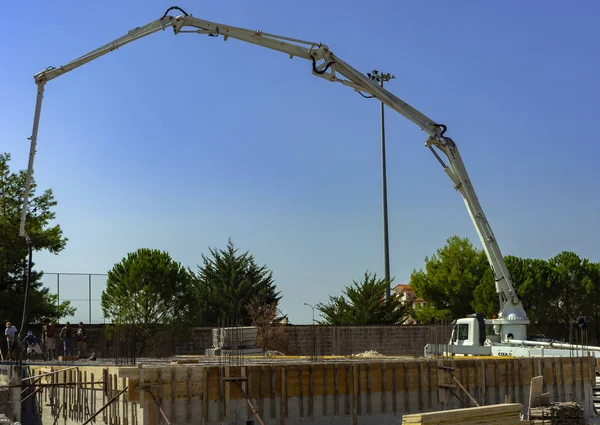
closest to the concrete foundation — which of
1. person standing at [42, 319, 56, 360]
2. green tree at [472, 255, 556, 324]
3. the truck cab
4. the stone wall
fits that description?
the truck cab

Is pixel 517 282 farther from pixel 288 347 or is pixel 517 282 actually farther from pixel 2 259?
pixel 2 259

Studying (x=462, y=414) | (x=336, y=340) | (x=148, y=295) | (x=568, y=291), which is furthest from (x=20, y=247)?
(x=568, y=291)

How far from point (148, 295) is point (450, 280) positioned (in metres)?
27.6

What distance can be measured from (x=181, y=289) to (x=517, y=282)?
2723 cm

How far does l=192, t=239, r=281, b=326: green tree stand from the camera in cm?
5384

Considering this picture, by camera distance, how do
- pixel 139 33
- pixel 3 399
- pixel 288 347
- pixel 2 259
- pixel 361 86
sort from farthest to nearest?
pixel 288 347
pixel 2 259
pixel 361 86
pixel 139 33
pixel 3 399

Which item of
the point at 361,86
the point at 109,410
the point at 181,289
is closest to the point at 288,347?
the point at 181,289

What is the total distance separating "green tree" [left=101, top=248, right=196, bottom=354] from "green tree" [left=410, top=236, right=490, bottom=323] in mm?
23811

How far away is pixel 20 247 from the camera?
4431 centimetres

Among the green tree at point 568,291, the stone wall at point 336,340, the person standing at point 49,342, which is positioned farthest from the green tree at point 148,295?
the green tree at point 568,291

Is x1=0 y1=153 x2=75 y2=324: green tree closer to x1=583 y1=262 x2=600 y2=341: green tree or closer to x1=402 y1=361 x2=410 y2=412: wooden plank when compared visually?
x1=402 y1=361 x2=410 y2=412: wooden plank

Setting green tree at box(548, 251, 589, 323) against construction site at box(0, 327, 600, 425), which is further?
green tree at box(548, 251, 589, 323)

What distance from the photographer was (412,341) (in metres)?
48.7

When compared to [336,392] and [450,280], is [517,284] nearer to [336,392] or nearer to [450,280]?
[450,280]
